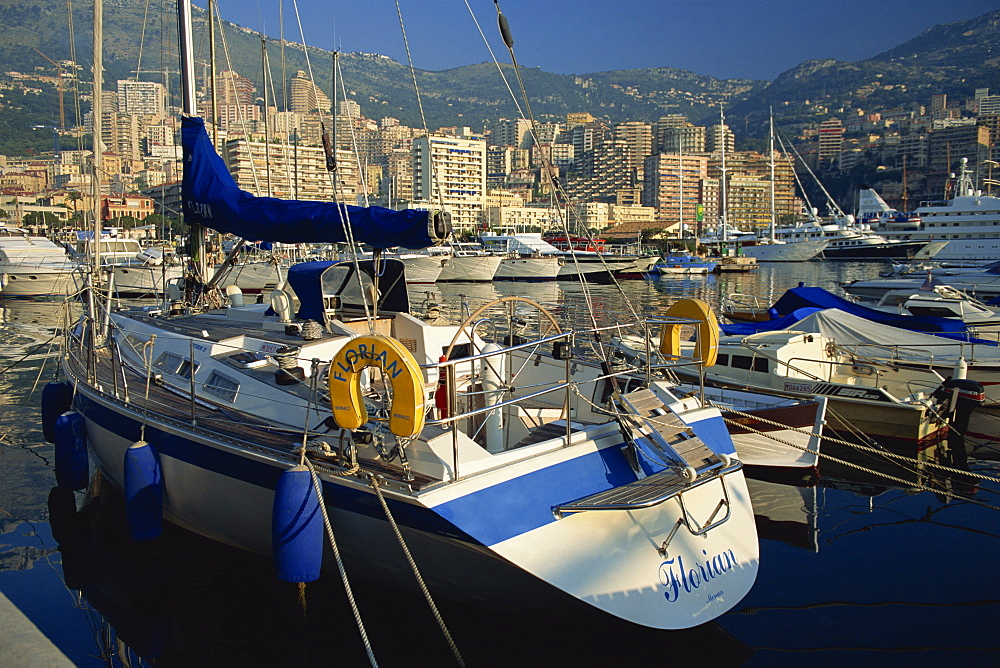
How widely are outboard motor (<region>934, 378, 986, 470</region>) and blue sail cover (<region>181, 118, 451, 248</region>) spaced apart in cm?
1044

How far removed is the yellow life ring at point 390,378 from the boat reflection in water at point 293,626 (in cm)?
172

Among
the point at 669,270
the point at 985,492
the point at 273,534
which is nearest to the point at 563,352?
the point at 273,534

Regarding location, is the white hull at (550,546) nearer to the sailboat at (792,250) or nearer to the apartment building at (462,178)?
the sailboat at (792,250)

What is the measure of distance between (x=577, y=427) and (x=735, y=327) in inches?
435

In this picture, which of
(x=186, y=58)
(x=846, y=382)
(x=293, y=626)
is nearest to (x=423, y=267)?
(x=846, y=382)

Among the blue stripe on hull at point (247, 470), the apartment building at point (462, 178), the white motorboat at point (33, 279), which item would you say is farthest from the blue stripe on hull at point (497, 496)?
the apartment building at point (462, 178)

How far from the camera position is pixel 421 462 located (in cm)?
585

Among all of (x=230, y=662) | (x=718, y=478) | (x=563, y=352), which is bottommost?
(x=230, y=662)

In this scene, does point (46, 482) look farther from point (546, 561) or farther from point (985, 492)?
A: point (985, 492)

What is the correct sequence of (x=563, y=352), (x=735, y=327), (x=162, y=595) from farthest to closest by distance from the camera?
(x=735, y=327), (x=162, y=595), (x=563, y=352)

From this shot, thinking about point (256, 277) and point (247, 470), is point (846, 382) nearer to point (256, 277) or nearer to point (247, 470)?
point (247, 470)

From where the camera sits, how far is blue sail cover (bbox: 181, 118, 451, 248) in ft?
26.6

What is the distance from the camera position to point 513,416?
25.0 ft

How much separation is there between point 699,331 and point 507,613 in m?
3.52
